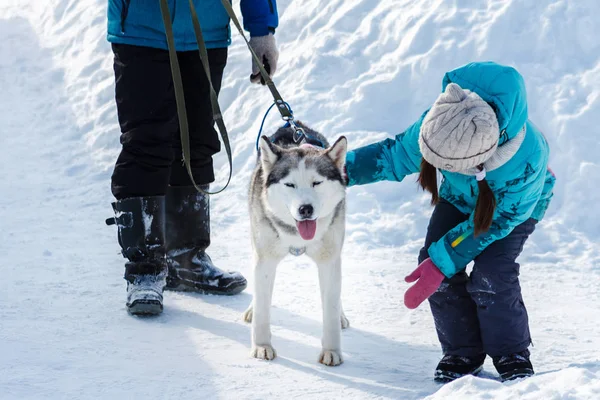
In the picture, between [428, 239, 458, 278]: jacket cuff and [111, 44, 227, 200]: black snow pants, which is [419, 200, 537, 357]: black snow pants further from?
[111, 44, 227, 200]: black snow pants

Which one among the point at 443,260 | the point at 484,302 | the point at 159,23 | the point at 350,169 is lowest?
the point at 484,302

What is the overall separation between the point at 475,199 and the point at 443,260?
323mm

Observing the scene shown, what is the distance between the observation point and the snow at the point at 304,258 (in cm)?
314

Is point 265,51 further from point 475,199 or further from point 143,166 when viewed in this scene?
point 475,199

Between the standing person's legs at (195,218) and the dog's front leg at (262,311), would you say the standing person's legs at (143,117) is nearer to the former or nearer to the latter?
the standing person's legs at (195,218)

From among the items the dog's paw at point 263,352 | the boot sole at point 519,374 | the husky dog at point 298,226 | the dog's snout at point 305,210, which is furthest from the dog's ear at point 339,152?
the boot sole at point 519,374

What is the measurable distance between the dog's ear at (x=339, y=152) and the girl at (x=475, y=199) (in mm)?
77

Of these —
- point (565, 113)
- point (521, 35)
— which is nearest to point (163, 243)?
point (565, 113)

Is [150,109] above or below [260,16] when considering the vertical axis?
below

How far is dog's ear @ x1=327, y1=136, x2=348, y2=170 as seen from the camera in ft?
10.9

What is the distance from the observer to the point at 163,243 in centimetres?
391

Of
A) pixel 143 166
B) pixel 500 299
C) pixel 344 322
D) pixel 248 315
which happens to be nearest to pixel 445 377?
pixel 500 299

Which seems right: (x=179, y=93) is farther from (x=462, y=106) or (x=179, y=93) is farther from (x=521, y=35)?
(x=521, y=35)

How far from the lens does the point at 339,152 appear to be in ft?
10.9
